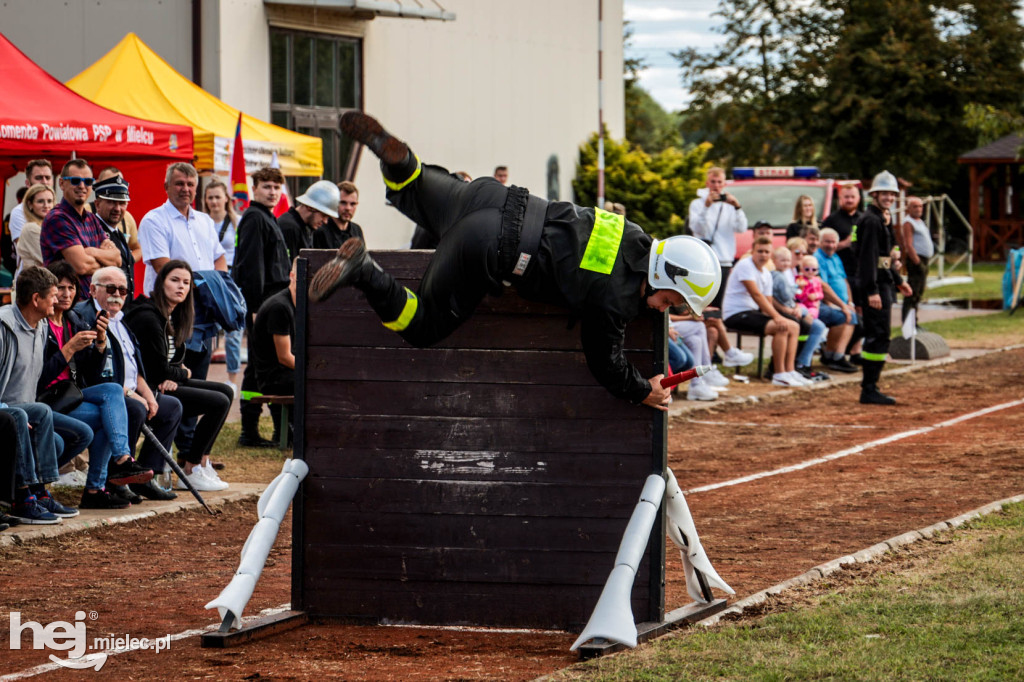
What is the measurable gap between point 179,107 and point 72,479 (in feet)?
23.9

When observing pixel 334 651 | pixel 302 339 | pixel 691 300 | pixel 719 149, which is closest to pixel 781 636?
pixel 691 300

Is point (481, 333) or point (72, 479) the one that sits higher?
point (481, 333)

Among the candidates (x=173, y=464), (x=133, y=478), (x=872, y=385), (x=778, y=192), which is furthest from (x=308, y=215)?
(x=778, y=192)

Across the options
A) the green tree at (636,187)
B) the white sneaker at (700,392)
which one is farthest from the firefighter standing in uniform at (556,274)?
the green tree at (636,187)

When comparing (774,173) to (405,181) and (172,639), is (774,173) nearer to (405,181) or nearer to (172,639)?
(405,181)

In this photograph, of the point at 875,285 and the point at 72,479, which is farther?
the point at 875,285

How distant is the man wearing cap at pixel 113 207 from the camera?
35.0 ft

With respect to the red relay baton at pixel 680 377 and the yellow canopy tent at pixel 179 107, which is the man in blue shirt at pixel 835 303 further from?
the red relay baton at pixel 680 377

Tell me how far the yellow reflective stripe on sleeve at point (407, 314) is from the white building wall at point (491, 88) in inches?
640

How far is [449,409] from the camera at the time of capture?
21.5ft

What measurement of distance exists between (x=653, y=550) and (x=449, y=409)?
108cm

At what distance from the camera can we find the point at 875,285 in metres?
14.8

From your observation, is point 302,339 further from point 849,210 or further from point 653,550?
point 849,210

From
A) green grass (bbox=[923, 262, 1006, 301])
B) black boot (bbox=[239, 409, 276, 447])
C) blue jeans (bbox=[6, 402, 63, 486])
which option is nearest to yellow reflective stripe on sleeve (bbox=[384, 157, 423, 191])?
blue jeans (bbox=[6, 402, 63, 486])
